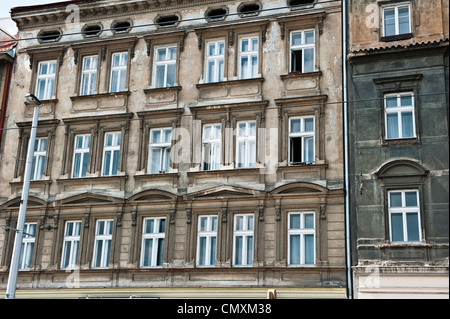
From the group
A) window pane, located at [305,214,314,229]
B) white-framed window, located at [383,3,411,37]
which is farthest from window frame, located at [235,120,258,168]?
white-framed window, located at [383,3,411,37]

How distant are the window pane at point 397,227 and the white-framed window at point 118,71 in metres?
10.2

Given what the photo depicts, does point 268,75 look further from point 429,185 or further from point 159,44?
point 429,185

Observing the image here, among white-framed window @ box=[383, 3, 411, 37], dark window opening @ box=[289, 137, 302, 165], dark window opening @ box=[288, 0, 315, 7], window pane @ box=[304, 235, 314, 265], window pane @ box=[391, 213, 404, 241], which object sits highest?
dark window opening @ box=[288, 0, 315, 7]

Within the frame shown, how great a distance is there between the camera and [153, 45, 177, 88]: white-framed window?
21516 mm

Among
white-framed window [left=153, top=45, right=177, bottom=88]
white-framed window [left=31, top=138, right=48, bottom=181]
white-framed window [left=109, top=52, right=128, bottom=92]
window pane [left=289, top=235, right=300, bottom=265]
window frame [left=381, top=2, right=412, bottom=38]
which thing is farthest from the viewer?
white-framed window [left=109, top=52, right=128, bottom=92]

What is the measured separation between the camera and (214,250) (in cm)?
1922

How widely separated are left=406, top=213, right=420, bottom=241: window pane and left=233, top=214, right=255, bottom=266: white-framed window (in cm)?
458

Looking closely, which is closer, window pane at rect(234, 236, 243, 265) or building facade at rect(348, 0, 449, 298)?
building facade at rect(348, 0, 449, 298)

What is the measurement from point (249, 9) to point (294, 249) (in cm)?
846

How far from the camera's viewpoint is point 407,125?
18312 millimetres

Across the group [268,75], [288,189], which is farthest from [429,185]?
[268,75]

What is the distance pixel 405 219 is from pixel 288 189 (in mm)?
3518

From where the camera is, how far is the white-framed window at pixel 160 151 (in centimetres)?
2059

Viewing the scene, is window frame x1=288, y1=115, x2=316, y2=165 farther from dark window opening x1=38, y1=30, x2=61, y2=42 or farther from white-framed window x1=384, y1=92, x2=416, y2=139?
dark window opening x1=38, y1=30, x2=61, y2=42
